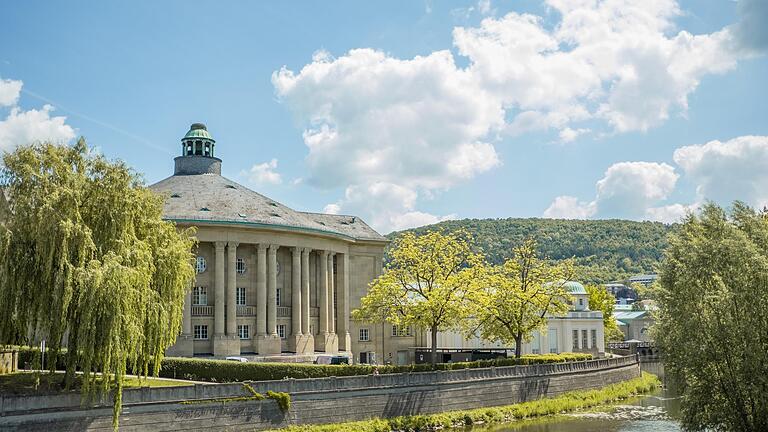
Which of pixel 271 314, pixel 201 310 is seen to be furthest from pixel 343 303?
pixel 201 310

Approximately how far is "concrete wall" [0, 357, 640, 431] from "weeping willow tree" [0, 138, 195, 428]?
1.41 m

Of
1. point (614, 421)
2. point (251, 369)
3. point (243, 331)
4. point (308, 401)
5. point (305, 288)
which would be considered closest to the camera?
point (308, 401)

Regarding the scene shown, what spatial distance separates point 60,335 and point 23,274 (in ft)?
9.53

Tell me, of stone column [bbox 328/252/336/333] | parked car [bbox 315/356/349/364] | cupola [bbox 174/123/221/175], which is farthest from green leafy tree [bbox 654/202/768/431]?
cupola [bbox 174/123/221/175]

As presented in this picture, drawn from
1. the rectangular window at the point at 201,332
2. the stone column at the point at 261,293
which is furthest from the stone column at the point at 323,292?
the rectangular window at the point at 201,332

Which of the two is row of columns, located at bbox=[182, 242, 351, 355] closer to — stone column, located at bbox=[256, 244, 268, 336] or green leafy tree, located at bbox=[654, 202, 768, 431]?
stone column, located at bbox=[256, 244, 268, 336]

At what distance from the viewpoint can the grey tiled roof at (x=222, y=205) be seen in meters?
60.5

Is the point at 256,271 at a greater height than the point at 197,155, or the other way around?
the point at 197,155

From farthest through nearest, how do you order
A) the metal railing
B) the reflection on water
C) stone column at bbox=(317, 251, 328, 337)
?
stone column at bbox=(317, 251, 328, 337) < the metal railing < the reflection on water

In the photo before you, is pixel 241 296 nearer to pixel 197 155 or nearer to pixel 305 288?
pixel 305 288

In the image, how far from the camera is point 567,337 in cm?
8469

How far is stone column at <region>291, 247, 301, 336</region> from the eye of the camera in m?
64.8

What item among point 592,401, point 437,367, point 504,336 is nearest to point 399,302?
point 437,367

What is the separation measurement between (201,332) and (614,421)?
3019cm
